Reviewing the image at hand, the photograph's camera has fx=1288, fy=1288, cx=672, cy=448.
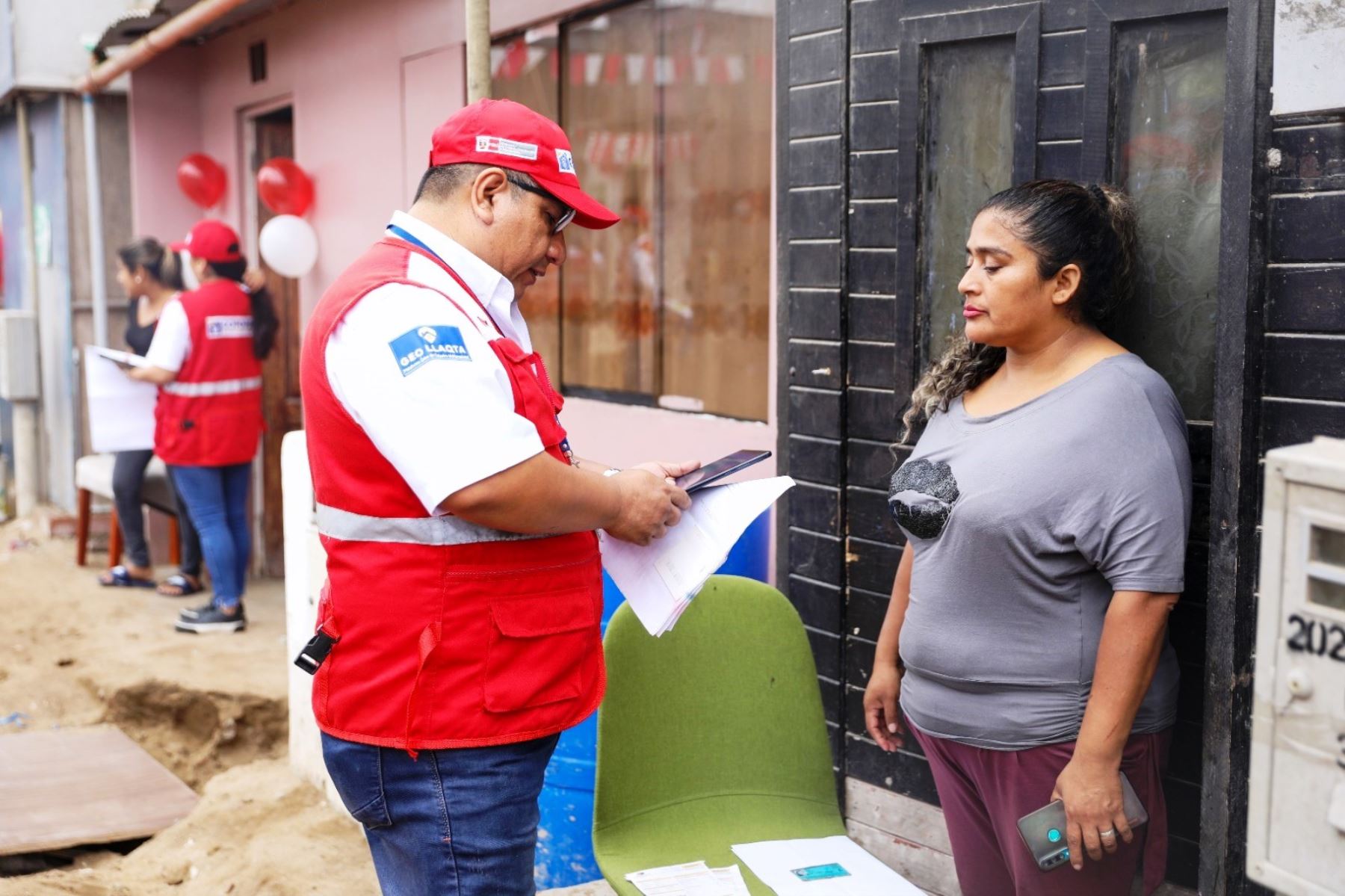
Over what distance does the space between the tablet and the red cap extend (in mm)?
5015

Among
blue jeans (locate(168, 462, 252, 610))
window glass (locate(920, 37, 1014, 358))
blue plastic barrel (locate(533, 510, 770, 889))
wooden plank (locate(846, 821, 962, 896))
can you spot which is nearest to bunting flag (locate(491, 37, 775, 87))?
window glass (locate(920, 37, 1014, 358))

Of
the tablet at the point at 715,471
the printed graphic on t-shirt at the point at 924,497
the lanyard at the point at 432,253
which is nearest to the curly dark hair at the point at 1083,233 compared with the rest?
the printed graphic on t-shirt at the point at 924,497

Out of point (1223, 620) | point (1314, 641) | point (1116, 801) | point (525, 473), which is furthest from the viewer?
point (1223, 620)

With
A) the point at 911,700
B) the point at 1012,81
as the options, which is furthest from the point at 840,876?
the point at 1012,81

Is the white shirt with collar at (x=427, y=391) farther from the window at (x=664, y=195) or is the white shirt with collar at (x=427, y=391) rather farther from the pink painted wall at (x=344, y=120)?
the window at (x=664, y=195)

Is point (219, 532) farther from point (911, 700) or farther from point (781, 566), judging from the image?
point (911, 700)

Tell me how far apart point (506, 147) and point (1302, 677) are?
1381mm

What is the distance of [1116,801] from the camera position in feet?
7.36

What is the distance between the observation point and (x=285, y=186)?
6938mm

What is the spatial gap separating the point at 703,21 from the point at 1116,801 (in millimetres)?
3060

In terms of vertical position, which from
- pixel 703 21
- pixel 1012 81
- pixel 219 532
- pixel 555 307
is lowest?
pixel 219 532

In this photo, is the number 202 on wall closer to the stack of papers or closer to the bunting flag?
the stack of papers

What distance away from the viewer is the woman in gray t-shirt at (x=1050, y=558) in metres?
2.22

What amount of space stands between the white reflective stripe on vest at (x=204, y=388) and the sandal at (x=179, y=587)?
58.5 inches
